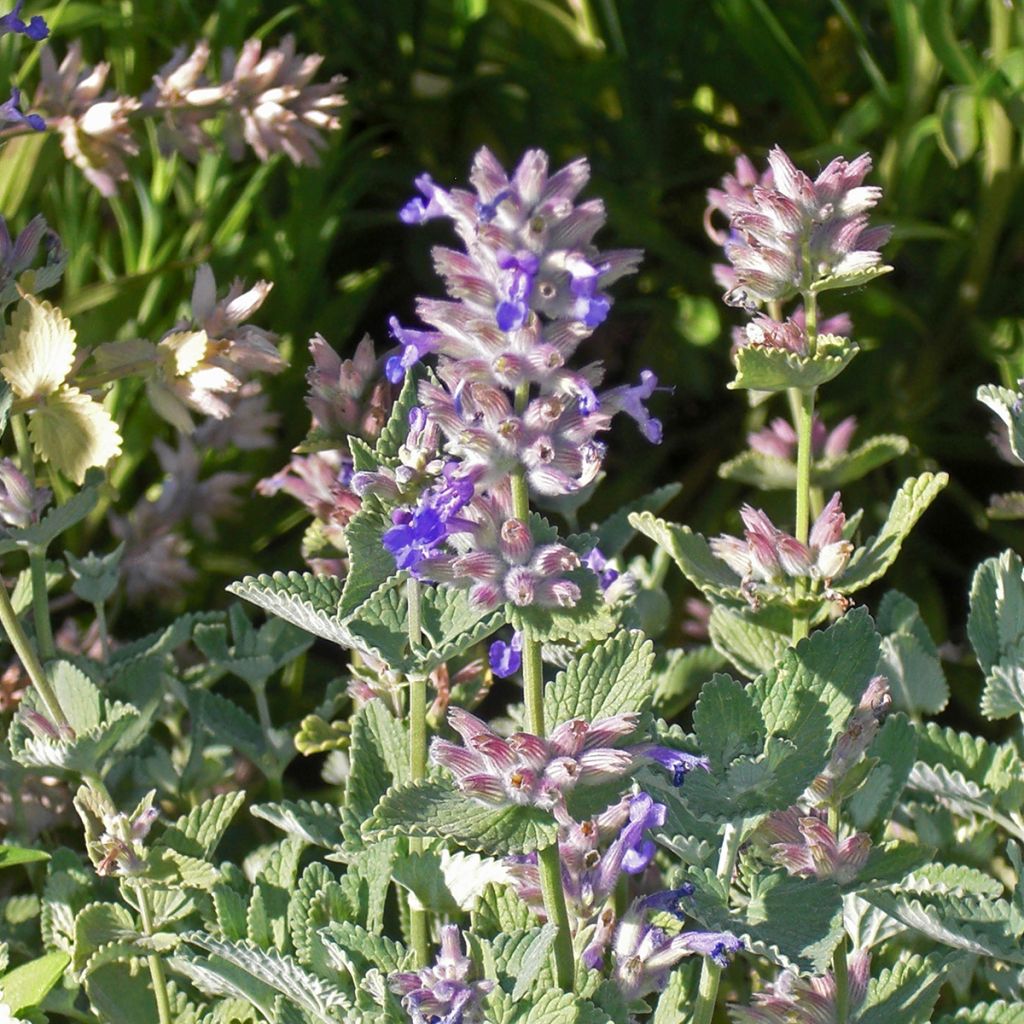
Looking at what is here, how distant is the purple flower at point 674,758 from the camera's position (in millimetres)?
630

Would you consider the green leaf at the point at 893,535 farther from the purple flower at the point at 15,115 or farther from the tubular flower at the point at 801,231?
the purple flower at the point at 15,115

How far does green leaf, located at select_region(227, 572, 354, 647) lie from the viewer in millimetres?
650

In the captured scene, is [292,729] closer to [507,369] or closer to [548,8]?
[507,369]

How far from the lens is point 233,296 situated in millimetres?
911

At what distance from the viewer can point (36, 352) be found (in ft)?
2.62

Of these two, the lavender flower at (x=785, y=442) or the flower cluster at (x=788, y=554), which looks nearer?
the flower cluster at (x=788, y=554)

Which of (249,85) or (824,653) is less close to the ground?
(249,85)

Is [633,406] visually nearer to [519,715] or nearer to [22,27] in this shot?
[519,715]

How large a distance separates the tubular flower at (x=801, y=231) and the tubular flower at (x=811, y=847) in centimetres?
28

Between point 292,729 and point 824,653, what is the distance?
0.52m

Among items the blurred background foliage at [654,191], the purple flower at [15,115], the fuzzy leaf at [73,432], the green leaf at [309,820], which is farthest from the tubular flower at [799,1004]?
the blurred background foliage at [654,191]

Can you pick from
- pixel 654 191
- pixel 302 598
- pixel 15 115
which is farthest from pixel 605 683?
pixel 654 191

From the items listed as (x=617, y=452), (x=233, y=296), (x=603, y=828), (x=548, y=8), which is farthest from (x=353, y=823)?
(x=548, y=8)

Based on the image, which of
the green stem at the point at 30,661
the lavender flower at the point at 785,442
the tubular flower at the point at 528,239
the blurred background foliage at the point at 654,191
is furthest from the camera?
the blurred background foliage at the point at 654,191
